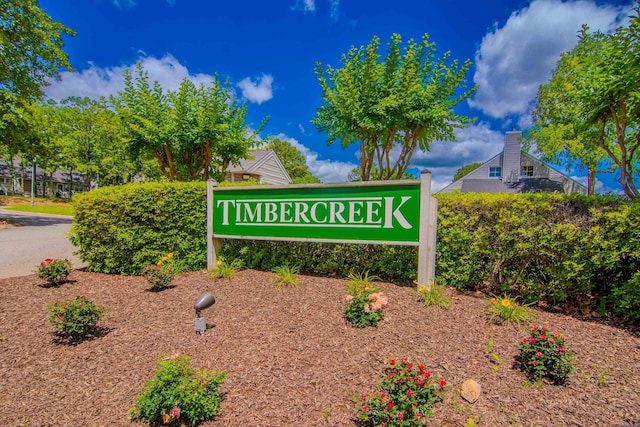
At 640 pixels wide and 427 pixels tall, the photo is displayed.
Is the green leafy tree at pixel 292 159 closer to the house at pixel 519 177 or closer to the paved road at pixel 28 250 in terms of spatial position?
the house at pixel 519 177

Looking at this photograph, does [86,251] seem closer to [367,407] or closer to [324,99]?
[367,407]

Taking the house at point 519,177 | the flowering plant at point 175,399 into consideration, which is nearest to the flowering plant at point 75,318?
the flowering plant at point 175,399

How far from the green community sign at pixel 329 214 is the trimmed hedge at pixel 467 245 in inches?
10.4

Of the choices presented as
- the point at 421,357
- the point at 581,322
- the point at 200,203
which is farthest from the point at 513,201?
the point at 200,203

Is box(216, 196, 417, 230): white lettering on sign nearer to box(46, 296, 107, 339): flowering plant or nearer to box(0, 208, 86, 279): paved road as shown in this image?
box(46, 296, 107, 339): flowering plant

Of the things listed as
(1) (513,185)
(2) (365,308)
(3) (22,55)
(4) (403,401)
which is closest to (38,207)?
(3) (22,55)

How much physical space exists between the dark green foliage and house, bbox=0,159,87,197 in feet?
134

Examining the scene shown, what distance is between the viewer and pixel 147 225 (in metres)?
5.10

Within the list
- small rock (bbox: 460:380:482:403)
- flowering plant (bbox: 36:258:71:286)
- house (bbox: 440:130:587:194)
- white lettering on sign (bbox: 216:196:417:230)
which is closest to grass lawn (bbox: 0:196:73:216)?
flowering plant (bbox: 36:258:71:286)

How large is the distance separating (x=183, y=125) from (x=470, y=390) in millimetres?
7820

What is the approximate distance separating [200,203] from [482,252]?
4215mm

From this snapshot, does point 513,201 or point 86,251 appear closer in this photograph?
point 513,201

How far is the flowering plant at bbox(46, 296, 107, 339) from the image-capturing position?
10.3 ft

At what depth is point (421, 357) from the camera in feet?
8.70
